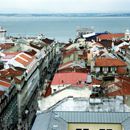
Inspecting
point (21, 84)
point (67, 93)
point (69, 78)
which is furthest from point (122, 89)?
point (21, 84)

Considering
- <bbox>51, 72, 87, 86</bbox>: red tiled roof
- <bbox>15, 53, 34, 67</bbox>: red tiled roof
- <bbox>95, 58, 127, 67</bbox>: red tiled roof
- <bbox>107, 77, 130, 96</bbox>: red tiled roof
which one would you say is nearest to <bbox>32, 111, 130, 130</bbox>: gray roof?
<bbox>107, 77, 130, 96</bbox>: red tiled roof

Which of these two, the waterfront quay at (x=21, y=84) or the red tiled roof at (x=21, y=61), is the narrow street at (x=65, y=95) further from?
the red tiled roof at (x=21, y=61)


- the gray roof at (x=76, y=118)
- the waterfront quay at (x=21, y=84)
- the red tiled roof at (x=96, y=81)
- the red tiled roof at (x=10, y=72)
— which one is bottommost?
the waterfront quay at (x=21, y=84)

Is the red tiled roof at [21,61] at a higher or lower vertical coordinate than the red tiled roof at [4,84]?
lower

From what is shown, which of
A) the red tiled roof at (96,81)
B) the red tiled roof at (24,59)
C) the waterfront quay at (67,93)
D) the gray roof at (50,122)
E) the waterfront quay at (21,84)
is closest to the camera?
the gray roof at (50,122)

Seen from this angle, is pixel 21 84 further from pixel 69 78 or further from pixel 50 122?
pixel 50 122

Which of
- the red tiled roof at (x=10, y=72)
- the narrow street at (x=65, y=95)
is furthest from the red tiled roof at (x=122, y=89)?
the red tiled roof at (x=10, y=72)

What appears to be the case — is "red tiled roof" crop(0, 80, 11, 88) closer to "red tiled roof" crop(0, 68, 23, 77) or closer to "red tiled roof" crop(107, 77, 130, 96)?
"red tiled roof" crop(0, 68, 23, 77)

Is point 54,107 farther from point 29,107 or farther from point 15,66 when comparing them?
point 15,66

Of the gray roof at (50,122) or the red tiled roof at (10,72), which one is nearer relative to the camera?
the gray roof at (50,122)
